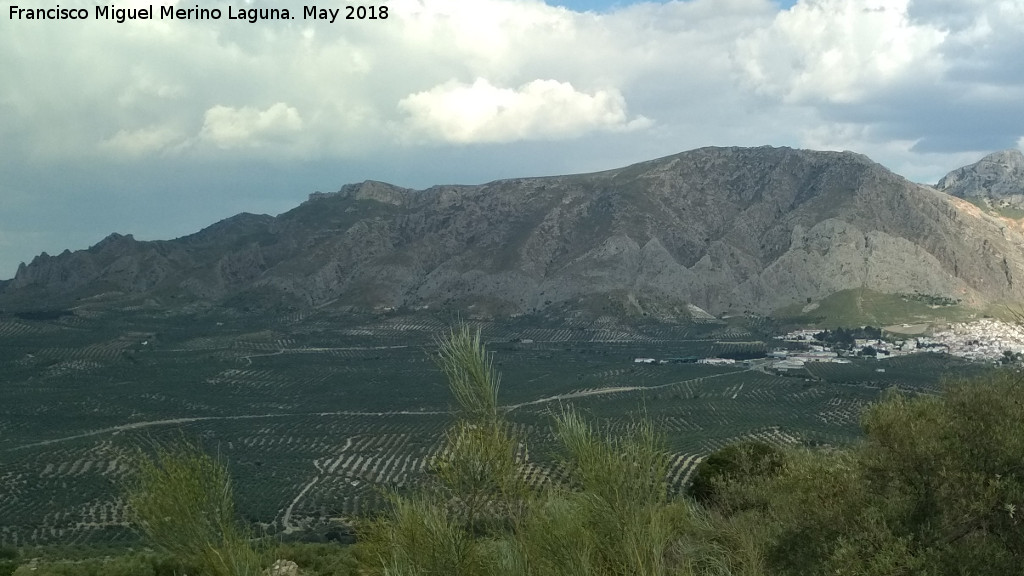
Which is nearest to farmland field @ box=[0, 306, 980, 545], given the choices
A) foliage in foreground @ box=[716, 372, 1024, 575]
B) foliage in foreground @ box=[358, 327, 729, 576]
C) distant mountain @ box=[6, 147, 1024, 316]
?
foliage in foreground @ box=[716, 372, 1024, 575]

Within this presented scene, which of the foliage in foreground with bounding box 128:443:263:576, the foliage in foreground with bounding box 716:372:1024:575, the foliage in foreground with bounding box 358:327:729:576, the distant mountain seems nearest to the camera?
the foliage in foreground with bounding box 358:327:729:576

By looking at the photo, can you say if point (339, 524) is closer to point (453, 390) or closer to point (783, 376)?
point (453, 390)

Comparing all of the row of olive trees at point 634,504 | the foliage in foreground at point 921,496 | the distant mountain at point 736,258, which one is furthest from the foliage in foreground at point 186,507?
the distant mountain at point 736,258

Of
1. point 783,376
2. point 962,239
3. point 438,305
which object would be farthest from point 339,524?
point 962,239

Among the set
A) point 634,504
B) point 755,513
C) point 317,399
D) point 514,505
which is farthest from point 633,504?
point 317,399

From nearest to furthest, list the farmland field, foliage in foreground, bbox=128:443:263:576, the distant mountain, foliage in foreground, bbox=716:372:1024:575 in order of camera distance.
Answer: foliage in foreground, bbox=128:443:263:576 → foliage in foreground, bbox=716:372:1024:575 → the farmland field → the distant mountain

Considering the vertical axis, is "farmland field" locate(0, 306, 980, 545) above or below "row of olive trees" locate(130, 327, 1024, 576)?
below

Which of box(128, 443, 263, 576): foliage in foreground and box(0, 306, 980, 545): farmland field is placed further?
box(0, 306, 980, 545): farmland field

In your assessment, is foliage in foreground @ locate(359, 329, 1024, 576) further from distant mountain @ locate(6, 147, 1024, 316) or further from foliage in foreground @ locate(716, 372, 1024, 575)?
distant mountain @ locate(6, 147, 1024, 316)
